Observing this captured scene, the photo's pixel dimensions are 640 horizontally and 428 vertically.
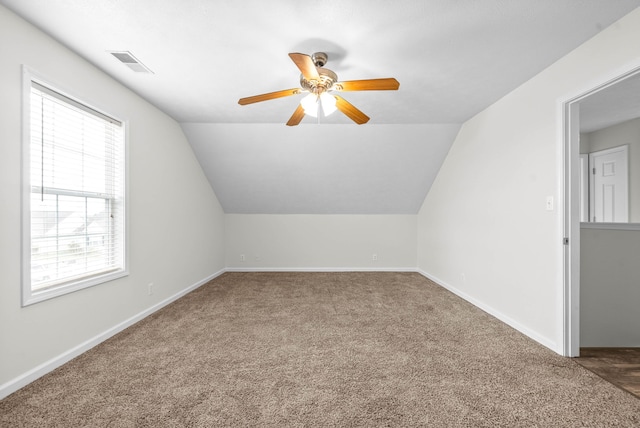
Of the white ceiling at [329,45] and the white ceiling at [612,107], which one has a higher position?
the white ceiling at [329,45]

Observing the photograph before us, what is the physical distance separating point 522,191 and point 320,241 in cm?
342

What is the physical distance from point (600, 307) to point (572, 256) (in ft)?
2.32

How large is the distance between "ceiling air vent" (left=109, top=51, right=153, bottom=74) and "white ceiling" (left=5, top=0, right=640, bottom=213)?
0.06m

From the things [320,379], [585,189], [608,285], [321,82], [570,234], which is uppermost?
[321,82]

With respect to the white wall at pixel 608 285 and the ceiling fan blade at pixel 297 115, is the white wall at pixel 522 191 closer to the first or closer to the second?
the white wall at pixel 608 285

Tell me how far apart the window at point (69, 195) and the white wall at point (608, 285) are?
429 centimetres

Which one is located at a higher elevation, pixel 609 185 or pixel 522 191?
pixel 609 185

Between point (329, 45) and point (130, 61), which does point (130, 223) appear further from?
point (329, 45)

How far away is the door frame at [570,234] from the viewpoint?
216cm

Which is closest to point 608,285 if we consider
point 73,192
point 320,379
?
point 320,379

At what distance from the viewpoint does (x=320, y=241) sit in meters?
5.33

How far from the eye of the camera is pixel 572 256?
217cm

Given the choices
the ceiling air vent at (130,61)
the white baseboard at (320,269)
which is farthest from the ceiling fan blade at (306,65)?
the white baseboard at (320,269)

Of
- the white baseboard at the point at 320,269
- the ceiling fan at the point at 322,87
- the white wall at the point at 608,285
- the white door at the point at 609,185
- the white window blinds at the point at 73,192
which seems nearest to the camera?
the ceiling fan at the point at 322,87
